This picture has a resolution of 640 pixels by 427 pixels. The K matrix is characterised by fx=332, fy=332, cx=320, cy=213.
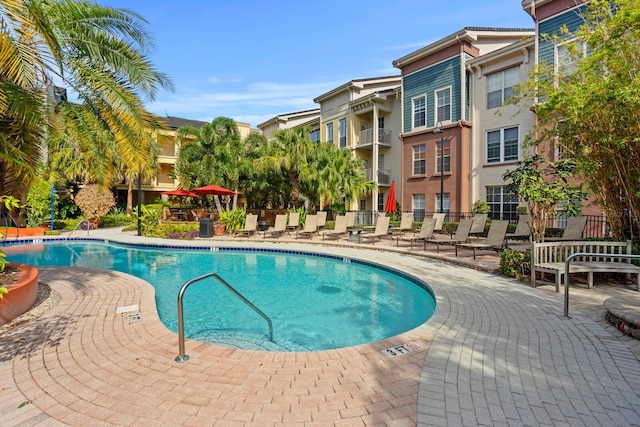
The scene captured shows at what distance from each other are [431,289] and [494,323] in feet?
6.91

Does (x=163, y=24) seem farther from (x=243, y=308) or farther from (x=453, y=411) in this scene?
(x=453, y=411)

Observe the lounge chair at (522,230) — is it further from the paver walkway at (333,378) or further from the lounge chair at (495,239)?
the paver walkway at (333,378)

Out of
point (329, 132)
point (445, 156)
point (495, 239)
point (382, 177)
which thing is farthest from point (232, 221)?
point (495, 239)

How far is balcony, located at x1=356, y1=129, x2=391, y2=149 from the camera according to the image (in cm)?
2398

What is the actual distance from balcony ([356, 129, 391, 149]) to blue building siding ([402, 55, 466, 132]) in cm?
225

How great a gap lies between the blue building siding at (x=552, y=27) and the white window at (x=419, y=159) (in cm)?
741

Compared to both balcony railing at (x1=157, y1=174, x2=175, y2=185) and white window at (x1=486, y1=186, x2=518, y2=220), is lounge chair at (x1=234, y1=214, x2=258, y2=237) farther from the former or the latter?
balcony railing at (x1=157, y1=174, x2=175, y2=185)

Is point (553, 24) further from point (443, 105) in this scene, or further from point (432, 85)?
point (432, 85)

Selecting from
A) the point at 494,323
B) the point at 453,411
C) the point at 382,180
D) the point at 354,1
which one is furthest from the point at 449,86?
the point at 453,411

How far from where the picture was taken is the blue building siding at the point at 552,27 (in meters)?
14.4

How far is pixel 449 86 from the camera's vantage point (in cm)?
1939

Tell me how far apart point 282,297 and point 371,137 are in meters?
19.0

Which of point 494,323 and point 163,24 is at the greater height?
point 163,24

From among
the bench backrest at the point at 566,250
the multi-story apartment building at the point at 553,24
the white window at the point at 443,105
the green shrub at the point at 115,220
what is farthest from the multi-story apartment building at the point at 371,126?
the green shrub at the point at 115,220
